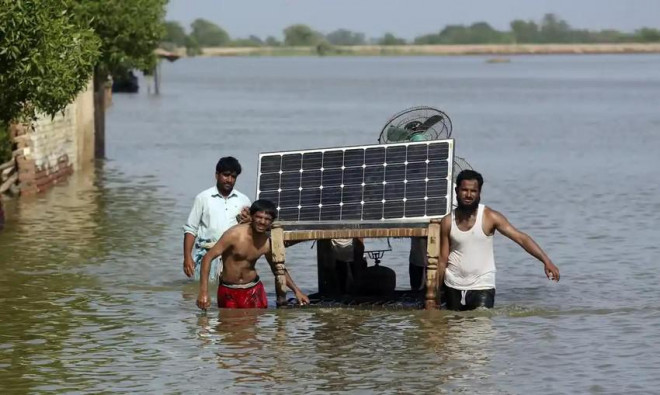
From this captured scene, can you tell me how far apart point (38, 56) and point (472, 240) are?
267 inches

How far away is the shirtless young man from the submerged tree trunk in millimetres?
22445

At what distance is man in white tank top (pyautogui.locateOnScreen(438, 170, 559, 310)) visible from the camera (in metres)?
14.3

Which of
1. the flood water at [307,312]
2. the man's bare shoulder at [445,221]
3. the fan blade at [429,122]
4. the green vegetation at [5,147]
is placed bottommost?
the flood water at [307,312]

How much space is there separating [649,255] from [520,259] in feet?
5.81

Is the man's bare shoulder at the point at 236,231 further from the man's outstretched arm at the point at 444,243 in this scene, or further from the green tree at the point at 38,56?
the green tree at the point at 38,56

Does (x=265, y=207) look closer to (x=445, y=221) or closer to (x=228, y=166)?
(x=228, y=166)

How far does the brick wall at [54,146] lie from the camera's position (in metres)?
27.5

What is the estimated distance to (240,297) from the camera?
1499 cm

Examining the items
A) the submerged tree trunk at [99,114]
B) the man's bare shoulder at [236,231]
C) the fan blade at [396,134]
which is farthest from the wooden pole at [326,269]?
the submerged tree trunk at [99,114]

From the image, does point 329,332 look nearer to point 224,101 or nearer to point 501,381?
point 501,381

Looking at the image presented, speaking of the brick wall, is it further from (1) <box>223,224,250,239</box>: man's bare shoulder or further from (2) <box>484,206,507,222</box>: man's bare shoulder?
(2) <box>484,206,507,222</box>: man's bare shoulder

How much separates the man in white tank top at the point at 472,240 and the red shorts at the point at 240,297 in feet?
5.60

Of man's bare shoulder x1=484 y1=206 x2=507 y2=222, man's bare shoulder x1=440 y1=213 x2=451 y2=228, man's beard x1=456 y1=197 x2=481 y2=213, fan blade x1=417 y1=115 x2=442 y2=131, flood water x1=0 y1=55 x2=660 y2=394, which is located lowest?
flood water x1=0 y1=55 x2=660 y2=394

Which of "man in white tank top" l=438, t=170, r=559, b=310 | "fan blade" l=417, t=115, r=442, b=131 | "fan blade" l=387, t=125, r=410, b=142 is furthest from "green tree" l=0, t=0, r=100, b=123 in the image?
"man in white tank top" l=438, t=170, r=559, b=310
